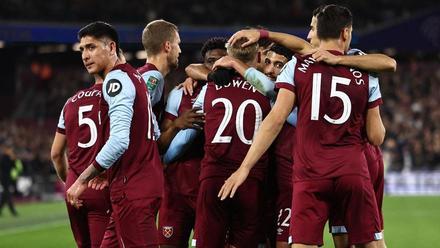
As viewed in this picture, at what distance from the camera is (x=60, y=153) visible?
8.04m

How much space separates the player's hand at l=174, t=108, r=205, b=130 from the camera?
8.02 meters

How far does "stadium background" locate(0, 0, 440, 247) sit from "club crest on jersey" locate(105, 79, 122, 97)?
19195mm

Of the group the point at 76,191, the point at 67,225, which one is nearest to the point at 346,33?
the point at 76,191

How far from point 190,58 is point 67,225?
2027 cm

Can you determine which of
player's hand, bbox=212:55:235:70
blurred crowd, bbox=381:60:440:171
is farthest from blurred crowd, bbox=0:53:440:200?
player's hand, bbox=212:55:235:70

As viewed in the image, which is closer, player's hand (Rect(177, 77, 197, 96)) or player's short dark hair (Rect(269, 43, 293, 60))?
player's short dark hair (Rect(269, 43, 293, 60))

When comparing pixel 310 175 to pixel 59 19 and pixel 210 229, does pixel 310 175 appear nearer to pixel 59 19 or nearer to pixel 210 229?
pixel 210 229

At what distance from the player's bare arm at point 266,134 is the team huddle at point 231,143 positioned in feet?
0.03

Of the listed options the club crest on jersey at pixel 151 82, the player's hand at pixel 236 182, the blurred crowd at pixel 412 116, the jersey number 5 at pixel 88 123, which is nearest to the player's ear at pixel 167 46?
the club crest on jersey at pixel 151 82

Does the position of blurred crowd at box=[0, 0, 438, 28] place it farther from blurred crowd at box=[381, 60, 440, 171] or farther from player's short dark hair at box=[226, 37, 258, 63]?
player's short dark hair at box=[226, 37, 258, 63]

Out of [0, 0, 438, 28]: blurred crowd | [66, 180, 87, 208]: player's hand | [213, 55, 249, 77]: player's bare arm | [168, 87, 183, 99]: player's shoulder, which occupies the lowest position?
[66, 180, 87, 208]: player's hand

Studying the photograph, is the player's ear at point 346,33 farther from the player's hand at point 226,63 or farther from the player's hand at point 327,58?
the player's hand at point 226,63

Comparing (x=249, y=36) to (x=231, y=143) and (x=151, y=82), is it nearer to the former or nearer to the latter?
(x=231, y=143)

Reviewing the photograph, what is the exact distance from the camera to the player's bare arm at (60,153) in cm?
796
